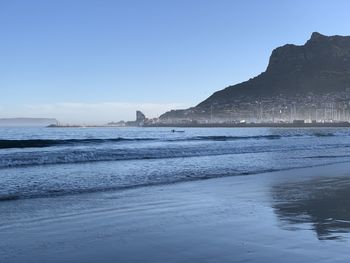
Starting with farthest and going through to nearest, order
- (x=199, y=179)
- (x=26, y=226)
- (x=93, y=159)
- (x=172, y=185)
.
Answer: (x=93, y=159)
(x=199, y=179)
(x=172, y=185)
(x=26, y=226)

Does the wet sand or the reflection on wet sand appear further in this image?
the reflection on wet sand

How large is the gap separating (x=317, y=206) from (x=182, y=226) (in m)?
4.28

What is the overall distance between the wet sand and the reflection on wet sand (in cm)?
2

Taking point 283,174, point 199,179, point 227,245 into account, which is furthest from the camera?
point 283,174

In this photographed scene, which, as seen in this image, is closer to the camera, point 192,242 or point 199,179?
point 192,242

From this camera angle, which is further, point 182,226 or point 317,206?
point 317,206

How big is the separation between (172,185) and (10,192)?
5.77m

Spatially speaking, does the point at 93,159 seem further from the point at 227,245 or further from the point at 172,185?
the point at 227,245

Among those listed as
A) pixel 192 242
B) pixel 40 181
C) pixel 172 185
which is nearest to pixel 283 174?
pixel 172 185

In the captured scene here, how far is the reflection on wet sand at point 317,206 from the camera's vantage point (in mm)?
9406

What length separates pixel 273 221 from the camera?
1012 cm

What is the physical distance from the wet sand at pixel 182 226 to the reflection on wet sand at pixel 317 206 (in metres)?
0.02

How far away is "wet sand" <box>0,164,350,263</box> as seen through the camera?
295 inches

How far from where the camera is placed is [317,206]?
1205cm
